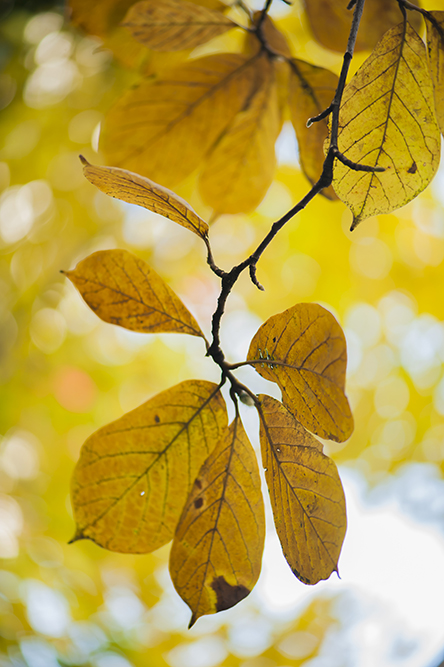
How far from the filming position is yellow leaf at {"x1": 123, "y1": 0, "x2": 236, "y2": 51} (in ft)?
1.03

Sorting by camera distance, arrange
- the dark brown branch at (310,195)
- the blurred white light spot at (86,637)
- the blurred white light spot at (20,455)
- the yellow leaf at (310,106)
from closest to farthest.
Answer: the dark brown branch at (310,195) → the yellow leaf at (310,106) → the blurred white light spot at (86,637) → the blurred white light spot at (20,455)

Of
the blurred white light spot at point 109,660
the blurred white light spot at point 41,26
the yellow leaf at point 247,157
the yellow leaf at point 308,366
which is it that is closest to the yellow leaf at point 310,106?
the yellow leaf at point 247,157

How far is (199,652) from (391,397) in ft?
4.21

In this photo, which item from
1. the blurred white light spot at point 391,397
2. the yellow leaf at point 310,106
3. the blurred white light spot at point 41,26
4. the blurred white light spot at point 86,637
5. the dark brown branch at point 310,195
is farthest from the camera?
the blurred white light spot at point 391,397

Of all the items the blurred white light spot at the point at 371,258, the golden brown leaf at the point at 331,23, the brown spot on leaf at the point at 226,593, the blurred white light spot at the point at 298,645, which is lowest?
the brown spot on leaf at the point at 226,593

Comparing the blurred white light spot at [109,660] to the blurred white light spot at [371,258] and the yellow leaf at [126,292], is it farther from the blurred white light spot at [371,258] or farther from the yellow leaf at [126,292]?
the blurred white light spot at [371,258]

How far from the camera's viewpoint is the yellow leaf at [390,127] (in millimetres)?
202

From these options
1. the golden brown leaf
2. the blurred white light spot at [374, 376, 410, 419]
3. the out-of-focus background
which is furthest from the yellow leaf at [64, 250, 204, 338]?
the blurred white light spot at [374, 376, 410, 419]

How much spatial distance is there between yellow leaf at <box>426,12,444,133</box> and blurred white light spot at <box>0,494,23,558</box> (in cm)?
155

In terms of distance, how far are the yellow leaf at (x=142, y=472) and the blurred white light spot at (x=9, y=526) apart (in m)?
1.31

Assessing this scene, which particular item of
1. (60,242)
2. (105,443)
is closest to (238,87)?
(105,443)

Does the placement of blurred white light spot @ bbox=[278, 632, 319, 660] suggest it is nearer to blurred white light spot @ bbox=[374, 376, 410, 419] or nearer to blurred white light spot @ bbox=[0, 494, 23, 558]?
blurred white light spot @ bbox=[374, 376, 410, 419]

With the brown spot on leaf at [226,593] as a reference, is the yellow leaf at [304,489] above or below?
above

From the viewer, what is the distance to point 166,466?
0.25 m
